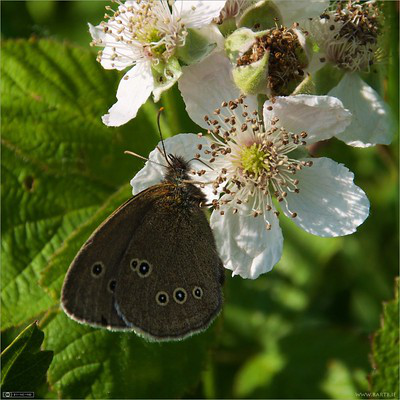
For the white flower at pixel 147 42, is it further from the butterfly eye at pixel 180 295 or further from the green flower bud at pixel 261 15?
the butterfly eye at pixel 180 295

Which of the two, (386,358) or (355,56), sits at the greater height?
(355,56)

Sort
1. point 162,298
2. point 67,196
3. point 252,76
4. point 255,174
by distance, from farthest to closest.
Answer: point 67,196 → point 255,174 → point 162,298 → point 252,76

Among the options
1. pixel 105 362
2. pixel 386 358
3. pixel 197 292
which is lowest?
pixel 386 358

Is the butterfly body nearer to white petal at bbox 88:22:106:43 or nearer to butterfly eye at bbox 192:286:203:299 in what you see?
butterfly eye at bbox 192:286:203:299

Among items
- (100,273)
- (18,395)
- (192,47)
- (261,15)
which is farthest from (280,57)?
(18,395)

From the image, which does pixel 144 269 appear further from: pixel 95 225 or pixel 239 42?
pixel 239 42

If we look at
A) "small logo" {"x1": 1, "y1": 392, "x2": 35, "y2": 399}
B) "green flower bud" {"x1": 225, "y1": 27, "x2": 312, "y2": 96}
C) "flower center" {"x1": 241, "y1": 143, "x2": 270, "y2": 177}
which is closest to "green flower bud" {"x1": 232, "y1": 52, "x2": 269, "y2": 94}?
"green flower bud" {"x1": 225, "y1": 27, "x2": 312, "y2": 96}
